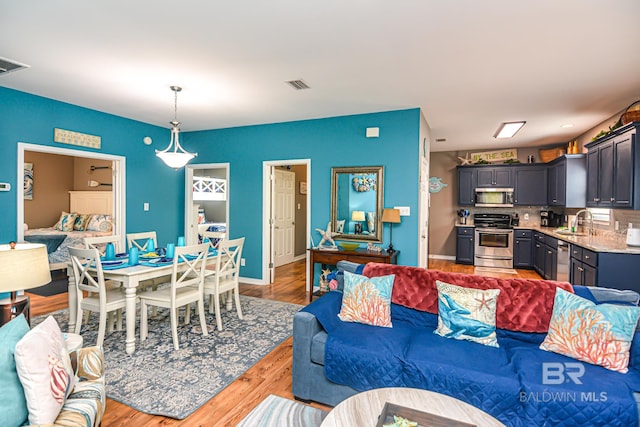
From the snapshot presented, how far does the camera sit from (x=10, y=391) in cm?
133

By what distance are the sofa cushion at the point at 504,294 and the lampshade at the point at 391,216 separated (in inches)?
70.4

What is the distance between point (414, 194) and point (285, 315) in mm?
2282

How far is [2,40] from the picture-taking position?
271cm

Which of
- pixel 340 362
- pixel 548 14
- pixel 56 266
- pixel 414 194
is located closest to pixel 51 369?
pixel 340 362

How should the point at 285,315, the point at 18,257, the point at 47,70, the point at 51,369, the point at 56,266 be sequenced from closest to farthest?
the point at 51,369 → the point at 18,257 → the point at 47,70 → the point at 285,315 → the point at 56,266

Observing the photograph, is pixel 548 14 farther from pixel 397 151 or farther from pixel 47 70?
pixel 47 70

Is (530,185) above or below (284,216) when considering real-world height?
above

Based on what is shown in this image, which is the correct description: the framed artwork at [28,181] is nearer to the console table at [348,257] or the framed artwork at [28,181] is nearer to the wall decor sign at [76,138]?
the wall decor sign at [76,138]

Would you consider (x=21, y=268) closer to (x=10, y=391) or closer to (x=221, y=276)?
(x=10, y=391)

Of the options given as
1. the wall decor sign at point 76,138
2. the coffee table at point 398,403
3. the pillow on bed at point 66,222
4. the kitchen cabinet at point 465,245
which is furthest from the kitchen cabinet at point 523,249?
the pillow on bed at point 66,222

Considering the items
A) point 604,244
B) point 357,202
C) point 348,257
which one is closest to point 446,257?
point 604,244

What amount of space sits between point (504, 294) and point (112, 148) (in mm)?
5327

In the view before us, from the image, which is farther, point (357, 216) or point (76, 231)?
point (76, 231)

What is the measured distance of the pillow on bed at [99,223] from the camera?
22.8 feet
